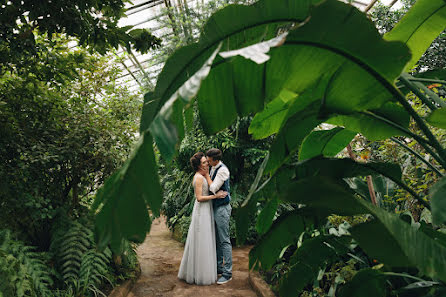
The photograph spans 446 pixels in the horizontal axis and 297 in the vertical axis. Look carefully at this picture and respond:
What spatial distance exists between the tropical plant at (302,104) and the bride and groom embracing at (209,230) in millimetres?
2673

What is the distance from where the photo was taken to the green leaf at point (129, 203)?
0.69 meters

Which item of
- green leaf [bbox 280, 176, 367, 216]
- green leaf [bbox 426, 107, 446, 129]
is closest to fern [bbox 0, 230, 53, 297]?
green leaf [bbox 280, 176, 367, 216]

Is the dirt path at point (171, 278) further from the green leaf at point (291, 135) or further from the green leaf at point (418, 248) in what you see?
the green leaf at point (418, 248)

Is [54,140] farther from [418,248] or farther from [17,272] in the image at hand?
[418,248]

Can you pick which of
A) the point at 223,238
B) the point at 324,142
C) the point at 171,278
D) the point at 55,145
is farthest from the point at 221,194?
the point at 324,142

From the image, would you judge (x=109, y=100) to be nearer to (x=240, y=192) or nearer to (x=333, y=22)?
(x=240, y=192)

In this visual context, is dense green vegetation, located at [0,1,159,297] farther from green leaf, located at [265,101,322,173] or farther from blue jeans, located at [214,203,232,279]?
green leaf, located at [265,101,322,173]

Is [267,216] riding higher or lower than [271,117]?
lower

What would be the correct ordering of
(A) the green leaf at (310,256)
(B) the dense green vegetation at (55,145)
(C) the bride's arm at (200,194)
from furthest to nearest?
(C) the bride's arm at (200,194) → (B) the dense green vegetation at (55,145) → (A) the green leaf at (310,256)

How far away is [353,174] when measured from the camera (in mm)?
1246

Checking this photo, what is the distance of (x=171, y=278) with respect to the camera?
4184 mm

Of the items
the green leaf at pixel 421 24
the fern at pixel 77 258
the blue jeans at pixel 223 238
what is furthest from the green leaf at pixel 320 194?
the blue jeans at pixel 223 238

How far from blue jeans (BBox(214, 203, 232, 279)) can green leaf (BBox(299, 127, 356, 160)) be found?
269cm

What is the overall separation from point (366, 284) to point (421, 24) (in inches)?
45.7
